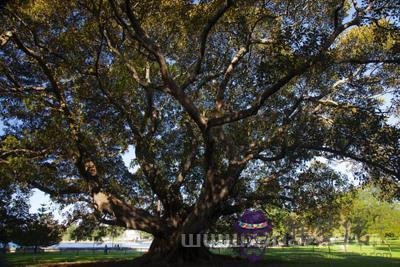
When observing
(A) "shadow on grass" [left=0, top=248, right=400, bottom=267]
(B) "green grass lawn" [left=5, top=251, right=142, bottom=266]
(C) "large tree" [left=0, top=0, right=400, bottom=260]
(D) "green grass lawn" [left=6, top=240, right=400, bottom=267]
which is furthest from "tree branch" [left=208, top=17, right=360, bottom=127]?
(B) "green grass lawn" [left=5, top=251, right=142, bottom=266]

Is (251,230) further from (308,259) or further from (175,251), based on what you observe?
(308,259)

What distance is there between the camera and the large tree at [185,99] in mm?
10703

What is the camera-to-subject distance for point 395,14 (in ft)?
31.6

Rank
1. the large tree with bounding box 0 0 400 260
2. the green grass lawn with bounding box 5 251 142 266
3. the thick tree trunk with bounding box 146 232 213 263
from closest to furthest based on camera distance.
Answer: the large tree with bounding box 0 0 400 260
the thick tree trunk with bounding box 146 232 213 263
the green grass lawn with bounding box 5 251 142 266

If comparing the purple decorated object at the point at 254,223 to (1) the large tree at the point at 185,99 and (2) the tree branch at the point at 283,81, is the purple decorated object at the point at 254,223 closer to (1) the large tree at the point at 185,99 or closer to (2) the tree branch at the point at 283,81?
(1) the large tree at the point at 185,99

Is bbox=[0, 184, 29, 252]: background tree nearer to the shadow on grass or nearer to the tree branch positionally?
the shadow on grass

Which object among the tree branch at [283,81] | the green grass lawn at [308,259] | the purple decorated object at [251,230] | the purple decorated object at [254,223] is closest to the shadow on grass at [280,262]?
the green grass lawn at [308,259]

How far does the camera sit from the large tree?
1070 cm

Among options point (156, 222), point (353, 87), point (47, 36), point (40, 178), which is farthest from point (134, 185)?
point (353, 87)

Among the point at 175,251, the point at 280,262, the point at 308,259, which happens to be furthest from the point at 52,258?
the point at 308,259

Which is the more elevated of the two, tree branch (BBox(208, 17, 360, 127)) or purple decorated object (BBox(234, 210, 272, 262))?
tree branch (BBox(208, 17, 360, 127))

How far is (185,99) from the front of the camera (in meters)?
10.2

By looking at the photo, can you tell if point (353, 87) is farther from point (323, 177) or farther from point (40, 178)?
point (40, 178)

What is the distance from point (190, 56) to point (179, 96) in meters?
6.17
